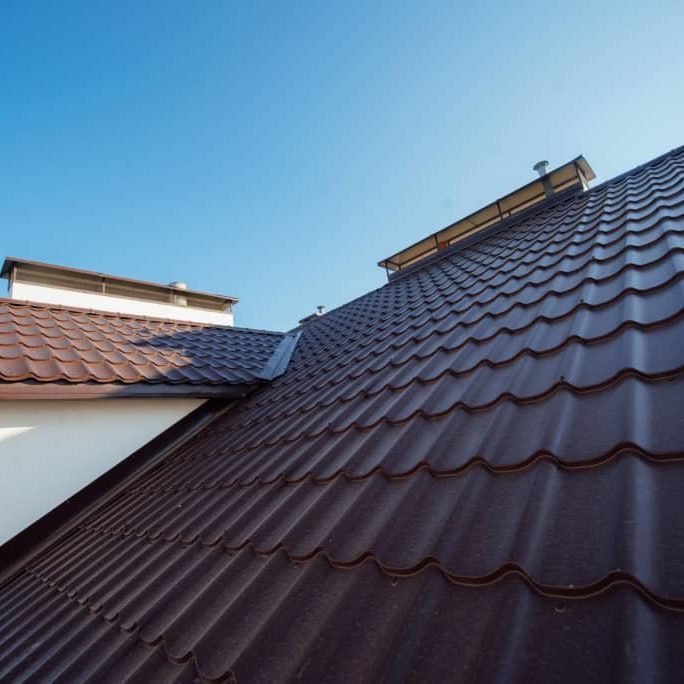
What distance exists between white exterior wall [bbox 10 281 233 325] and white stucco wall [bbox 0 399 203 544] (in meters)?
8.49

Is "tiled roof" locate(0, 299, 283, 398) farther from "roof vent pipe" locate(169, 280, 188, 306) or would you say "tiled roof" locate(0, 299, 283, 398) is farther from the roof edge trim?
"roof vent pipe" locate(169, 280, 188, 306)

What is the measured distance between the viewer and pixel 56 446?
3.38 meters

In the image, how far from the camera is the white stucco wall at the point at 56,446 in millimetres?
3148

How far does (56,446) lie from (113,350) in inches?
42.0

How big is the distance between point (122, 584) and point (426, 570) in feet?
5.31

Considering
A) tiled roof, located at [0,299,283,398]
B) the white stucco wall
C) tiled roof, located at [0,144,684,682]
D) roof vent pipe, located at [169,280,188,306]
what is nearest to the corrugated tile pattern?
tiled roof, located at [0,299,283,398]

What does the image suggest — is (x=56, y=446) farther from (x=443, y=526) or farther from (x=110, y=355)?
(x=443, y=526)

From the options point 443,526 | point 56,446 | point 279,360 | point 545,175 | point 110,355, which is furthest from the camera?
point 545,175

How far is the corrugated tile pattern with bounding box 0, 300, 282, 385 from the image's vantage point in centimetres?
335

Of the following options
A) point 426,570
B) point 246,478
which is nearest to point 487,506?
point 426,570

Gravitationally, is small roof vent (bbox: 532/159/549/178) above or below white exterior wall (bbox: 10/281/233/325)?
below

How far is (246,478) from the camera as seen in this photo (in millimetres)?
2439

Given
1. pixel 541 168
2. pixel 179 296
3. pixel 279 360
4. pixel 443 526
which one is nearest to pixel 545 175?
pixel 541 168

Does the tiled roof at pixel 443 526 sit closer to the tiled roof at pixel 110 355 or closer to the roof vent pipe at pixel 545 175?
the tiled roof at pixel 110 355
